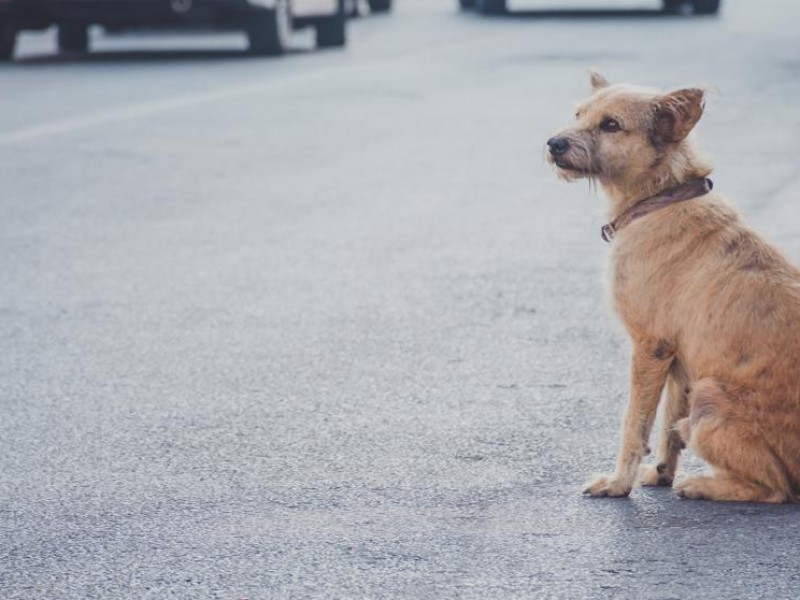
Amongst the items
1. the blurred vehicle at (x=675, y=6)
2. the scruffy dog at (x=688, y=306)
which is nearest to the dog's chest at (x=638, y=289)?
the scruffy dog at (x=688, y=306)

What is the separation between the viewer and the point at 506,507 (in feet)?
15.0

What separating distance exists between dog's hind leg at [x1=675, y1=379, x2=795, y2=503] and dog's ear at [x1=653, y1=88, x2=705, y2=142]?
2.62 ft

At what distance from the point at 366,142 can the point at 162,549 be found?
329 inches

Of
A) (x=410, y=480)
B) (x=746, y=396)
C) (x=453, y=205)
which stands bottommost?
(x=453, y=205)

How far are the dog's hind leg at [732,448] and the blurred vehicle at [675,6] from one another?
76.8ft

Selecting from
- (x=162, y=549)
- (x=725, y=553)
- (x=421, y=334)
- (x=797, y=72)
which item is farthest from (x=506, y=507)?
(x=797, y=72)

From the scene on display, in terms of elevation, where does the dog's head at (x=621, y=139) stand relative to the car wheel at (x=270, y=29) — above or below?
above

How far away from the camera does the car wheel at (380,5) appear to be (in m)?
30.4

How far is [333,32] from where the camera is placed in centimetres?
2177

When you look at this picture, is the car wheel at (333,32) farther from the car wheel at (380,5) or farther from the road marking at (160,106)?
the car wheel at (380,5)

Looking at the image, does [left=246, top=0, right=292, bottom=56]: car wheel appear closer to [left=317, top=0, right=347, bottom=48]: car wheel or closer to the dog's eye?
[left=317, top=0, right=347, bottom=48]: car wheel

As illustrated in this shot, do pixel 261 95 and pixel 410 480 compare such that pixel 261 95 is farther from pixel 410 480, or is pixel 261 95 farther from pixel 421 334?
pixel 410 480

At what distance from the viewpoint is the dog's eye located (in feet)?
16.2

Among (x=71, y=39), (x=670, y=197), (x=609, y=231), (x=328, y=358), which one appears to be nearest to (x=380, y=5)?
(x=71, y=39)
